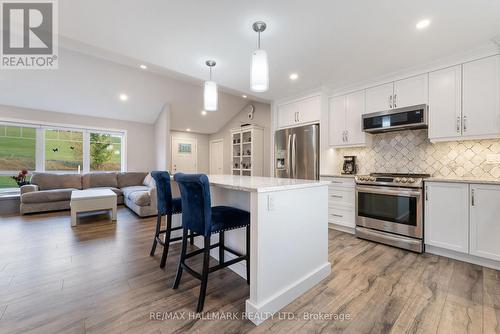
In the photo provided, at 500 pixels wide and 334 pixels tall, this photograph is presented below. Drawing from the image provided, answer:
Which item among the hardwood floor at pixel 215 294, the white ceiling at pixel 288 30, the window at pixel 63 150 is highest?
the white ceiling at pixel 288 30

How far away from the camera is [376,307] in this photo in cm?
165

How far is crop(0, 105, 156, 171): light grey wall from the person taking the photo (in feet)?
16.4

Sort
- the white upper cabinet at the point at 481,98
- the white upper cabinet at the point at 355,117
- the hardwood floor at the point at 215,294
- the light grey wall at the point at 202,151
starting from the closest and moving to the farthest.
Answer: the hardwood floor at the point at 215,294 < the white upper cabinet at the point at 481,98 < the white upper cabinet at the point at 355,117 < the light grey wall at the point at 202,151

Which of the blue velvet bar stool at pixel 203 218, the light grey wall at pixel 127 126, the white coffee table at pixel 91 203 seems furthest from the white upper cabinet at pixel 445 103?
the light grey wall at pixel 127 126

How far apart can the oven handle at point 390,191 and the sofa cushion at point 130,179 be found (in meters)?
5.62

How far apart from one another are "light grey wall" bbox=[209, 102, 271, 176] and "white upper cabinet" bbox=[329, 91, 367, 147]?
2.02 m

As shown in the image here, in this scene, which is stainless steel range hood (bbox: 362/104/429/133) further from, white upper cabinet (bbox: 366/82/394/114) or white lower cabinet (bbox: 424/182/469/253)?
white lower cabinet (bbox: 424/182/469/253)

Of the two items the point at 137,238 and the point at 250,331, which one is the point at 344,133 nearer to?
the point at 250,331

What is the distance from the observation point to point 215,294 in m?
1.81

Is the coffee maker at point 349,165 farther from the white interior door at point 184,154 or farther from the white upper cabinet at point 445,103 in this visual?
the white interior door at point 184,154

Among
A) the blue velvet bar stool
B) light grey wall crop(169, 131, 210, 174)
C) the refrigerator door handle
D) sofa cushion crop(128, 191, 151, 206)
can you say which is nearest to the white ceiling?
the refrigerator door handle

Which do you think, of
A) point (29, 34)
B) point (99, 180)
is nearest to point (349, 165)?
point (29, 34)

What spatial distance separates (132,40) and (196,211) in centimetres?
208

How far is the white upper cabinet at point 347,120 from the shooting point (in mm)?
3514
